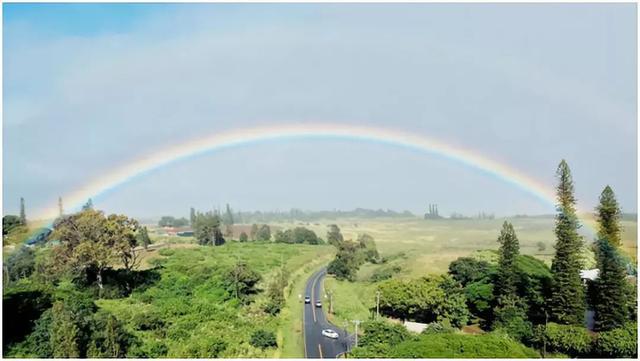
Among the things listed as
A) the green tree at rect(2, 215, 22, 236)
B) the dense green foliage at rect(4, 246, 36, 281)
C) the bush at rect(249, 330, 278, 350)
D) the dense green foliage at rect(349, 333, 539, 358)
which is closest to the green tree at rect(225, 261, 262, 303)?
the bush at rect(249, 330, 278, 350)

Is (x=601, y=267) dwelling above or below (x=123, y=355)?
Result: above

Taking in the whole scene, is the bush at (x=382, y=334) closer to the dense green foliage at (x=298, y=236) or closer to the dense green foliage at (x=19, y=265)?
the dense green foliage at (x=19, y=265)

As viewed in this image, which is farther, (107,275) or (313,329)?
(107,275)

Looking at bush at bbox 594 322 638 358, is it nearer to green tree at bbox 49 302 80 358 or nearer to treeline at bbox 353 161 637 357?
treeline at bbox 353 161 637 357

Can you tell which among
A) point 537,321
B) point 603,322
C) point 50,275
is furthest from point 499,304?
point 50,275

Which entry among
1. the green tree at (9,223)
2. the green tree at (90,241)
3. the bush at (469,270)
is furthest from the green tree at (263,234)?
the bush at (469,270)

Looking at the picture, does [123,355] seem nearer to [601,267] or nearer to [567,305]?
[567,305]
